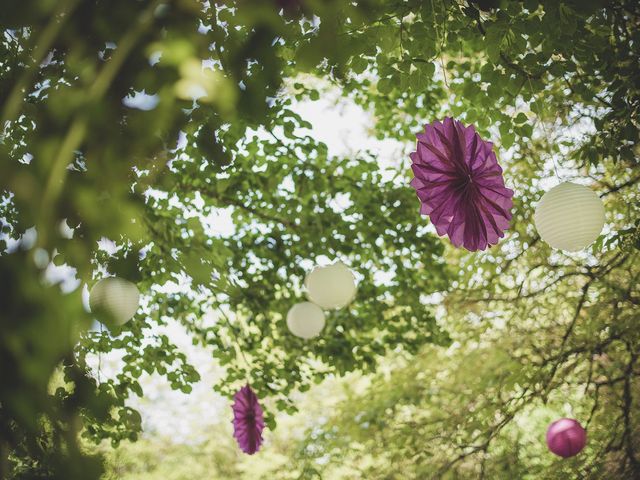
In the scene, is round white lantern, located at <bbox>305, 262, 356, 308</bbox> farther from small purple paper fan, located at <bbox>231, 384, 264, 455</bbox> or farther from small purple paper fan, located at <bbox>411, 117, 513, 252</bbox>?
small purple paper fan, located at <bbox>411, 117, 513, 252</bbox>

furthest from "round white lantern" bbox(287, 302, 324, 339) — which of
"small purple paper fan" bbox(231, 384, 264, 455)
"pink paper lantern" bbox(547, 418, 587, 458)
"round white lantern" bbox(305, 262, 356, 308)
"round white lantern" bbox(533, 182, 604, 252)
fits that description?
"pink paper lantern" bbox(547, 418, 587, 458)

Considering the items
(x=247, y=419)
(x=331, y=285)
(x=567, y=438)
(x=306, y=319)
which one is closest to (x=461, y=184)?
(x=331, y=285)

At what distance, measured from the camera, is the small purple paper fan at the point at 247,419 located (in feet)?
10.8

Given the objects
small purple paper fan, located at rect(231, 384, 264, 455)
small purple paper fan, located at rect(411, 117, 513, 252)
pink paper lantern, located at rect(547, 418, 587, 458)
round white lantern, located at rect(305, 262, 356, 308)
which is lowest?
small purple paper fan, located at rect(231, 384, 264, 455)

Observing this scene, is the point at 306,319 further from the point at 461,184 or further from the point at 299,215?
the point at 461,184

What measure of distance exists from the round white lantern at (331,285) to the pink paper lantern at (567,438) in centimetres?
169

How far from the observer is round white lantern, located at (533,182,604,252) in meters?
2.04

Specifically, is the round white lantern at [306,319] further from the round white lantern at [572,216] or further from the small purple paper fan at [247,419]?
the round white lantern at [572,216]

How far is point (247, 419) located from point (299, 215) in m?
1.22

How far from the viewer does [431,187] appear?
176 cm

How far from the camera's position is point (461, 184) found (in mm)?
1761

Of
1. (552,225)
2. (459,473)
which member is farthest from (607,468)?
(552,225)

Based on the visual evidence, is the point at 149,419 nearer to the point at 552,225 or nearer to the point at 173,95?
the point at 552,225

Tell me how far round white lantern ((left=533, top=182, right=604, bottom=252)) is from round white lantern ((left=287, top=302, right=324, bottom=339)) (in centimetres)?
132
